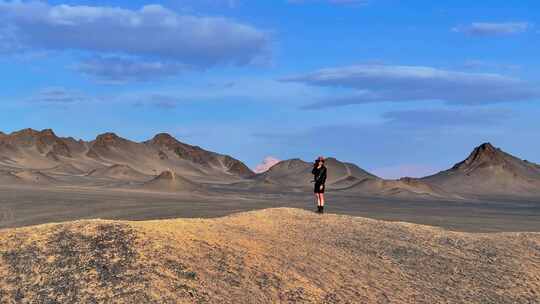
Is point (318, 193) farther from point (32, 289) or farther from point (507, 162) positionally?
point (507, 162)

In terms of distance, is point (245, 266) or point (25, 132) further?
point (25, 132)

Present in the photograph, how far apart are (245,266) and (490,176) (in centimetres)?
13295

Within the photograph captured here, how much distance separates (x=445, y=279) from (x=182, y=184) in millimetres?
76145

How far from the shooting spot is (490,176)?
141 metres

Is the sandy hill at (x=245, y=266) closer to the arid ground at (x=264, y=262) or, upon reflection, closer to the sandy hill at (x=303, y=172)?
the arid ground at (x=264, y=262)

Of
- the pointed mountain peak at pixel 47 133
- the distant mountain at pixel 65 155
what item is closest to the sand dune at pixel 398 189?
→ the distant mountain at pixel 65 155

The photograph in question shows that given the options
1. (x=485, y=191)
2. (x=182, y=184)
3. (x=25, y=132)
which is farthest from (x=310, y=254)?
(x=25, y=132)

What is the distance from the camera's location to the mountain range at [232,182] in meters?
102

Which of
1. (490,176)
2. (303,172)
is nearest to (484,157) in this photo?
(490,176)

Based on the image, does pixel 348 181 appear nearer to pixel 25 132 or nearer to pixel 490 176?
pixel 490 176

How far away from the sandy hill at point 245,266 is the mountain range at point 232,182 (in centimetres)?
6891

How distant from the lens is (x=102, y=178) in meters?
121

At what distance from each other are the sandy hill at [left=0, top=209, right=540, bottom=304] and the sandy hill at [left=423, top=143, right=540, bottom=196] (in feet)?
371

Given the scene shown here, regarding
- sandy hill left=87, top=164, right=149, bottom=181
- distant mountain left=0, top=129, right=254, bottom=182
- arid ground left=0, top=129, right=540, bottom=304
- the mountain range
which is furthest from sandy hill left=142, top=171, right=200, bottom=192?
arid ground left=0, top=129, right=540, bottom=304
